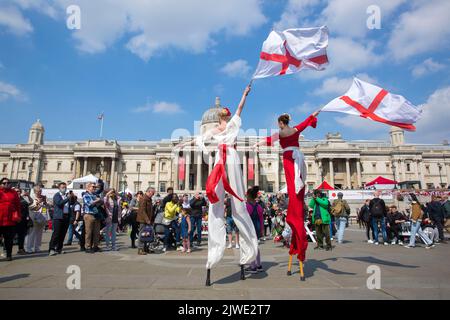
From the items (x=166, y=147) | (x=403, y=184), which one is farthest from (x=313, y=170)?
(x=166, y=147)

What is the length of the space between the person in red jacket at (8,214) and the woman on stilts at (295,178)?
6.29 meters

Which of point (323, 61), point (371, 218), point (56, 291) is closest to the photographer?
point (56, 291)

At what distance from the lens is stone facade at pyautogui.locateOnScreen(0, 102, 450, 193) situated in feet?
194

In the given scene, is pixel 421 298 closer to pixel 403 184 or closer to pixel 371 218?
pixel 371 218

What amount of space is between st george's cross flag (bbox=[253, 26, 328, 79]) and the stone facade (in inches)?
Result: 2088

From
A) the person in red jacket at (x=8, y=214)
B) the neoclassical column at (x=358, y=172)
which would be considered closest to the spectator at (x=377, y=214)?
the person in red jacket at (x=8, y=214)

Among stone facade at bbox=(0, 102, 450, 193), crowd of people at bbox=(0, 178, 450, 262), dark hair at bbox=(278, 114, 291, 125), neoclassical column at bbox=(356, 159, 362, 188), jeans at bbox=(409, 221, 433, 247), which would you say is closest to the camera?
dark hair at bbox=(278, 114, 291, 125)

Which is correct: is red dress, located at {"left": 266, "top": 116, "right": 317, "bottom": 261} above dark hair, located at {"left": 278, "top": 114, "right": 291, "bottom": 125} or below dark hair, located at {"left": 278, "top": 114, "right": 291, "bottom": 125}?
below

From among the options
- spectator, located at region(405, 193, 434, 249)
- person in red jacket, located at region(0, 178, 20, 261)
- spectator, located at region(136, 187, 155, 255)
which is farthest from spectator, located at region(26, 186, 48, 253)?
spectator, located at region(405, 193, 434, 249)

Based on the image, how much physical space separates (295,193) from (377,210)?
748 centimetres

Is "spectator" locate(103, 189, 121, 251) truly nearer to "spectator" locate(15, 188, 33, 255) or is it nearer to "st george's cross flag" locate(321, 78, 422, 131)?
"spectator" locate(15, 188, 33, 255)

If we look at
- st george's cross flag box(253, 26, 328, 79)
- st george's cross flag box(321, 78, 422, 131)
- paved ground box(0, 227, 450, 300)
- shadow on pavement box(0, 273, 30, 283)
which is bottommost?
shadow on pavement box(0, 273, 30, 283)

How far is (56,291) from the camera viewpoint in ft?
11.2
